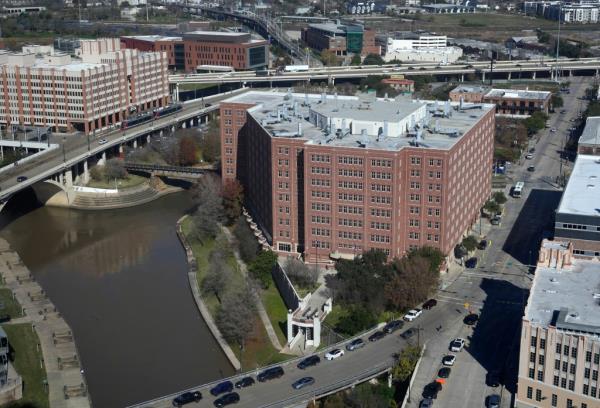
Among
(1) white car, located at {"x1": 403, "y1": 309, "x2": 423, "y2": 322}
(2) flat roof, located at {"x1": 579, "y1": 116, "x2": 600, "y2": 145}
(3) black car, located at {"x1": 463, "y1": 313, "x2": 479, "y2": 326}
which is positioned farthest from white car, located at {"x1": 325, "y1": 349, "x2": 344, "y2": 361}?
(2) flat roof, located at {"x1": 579, "y1": 116, "x2": 600, "y2": 145}

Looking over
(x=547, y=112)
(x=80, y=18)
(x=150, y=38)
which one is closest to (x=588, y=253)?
(x=547, y=112)

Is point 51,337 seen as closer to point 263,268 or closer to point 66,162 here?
point 263,268

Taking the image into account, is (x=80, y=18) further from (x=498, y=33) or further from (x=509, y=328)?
(x=509, y=328)

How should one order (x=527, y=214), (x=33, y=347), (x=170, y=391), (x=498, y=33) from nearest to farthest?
(x=170, y=391)
(x=33, y=347)
(x=527, y=214)
(x=498, y=33)

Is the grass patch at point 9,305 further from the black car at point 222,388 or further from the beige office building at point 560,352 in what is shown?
the beige office building at point 560,352

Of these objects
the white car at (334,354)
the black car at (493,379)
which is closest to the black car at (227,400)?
the white car at (334,354)
